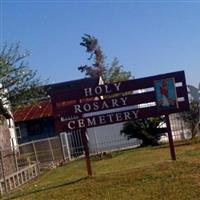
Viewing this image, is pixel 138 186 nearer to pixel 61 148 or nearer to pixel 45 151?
pixel 45 151

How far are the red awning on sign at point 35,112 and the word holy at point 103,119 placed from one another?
27422 millimetres

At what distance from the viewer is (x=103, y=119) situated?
13.6 metres

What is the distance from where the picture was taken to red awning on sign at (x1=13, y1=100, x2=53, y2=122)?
1628 inches

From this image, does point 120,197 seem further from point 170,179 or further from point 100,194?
point 170,179

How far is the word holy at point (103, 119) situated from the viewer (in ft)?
44.5

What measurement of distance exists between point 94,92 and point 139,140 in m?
17.0

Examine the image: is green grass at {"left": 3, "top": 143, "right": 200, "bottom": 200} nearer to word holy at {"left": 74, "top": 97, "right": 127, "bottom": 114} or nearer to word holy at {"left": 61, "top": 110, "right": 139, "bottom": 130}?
word holy at {"left": 61, "top": 110, "right": 139, "bottom": 130}

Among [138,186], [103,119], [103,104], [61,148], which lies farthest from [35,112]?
[138,186]

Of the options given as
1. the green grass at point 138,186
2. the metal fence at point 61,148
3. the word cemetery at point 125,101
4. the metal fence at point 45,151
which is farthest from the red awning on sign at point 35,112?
the green grass at point 138,186

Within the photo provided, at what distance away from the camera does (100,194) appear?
35.0ft

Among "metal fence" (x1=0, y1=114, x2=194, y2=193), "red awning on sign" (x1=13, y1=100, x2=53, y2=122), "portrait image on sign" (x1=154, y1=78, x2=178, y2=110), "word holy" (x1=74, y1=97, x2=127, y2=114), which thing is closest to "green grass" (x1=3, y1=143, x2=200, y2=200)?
"portrait image on sign" (x1=154, y1=78, x2=178, y2=110)

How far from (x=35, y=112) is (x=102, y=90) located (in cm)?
2938

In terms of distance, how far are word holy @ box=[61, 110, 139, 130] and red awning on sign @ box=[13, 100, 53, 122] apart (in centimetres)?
2742

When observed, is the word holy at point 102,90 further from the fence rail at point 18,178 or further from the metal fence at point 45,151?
the metal fence at point 45,151
